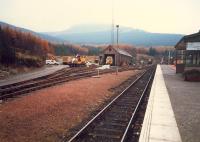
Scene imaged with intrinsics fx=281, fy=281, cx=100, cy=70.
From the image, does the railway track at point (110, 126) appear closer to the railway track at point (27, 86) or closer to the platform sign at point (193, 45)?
the railway track at point (27, 86)

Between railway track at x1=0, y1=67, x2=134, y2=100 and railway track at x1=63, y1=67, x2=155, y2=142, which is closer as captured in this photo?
railway track at x1=63, y1=67, x2=155, y2=142

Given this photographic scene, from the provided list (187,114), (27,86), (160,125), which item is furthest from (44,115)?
(27,86)

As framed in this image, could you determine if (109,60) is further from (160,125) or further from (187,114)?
(160,125)

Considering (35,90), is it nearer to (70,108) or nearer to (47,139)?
(70,108)

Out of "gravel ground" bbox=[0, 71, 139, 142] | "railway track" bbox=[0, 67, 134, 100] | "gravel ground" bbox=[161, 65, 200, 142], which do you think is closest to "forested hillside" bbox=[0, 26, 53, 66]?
"railway track" bbox=[0, 67, 134, 100]

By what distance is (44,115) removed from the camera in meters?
12.6

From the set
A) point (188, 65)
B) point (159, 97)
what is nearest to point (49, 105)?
point (159, 97)

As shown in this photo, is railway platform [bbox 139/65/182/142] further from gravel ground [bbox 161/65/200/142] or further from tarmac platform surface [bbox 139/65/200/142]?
gravel ground [bbox 161/65/200/142]

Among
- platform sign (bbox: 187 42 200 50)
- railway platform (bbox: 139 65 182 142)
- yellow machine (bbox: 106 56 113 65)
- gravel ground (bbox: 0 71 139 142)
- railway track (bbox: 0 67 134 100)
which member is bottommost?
railway platform (bbox: 139 65 182 142)

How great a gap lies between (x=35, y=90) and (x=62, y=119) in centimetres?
908

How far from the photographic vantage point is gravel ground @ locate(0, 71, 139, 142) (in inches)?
384

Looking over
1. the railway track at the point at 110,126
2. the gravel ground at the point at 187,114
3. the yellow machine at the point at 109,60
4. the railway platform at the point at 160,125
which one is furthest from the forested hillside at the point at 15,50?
the railway platform at the point at 160,125

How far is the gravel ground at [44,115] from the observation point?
9.77 metres

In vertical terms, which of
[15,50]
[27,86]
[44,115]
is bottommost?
[44,115]
